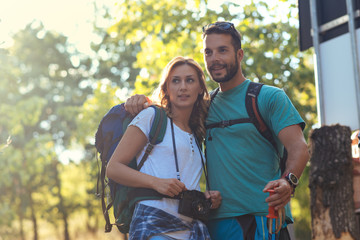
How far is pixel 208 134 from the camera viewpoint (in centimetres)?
451

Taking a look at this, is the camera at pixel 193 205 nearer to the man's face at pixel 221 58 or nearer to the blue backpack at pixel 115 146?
the blue backpack at pixel 115 146

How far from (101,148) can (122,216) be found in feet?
1.79

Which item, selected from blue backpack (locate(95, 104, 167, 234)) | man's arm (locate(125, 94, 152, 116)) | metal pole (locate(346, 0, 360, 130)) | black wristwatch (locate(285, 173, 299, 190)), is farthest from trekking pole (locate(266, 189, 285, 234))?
metal pole (locate(346, 0, 360, 130))

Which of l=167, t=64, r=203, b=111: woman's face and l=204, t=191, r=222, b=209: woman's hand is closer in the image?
l=204, t=191, r=222, b=209: woman's hand

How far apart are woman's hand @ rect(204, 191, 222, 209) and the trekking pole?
0.37 metres

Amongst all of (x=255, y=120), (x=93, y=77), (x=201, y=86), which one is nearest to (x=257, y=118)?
(x=255, y=120)

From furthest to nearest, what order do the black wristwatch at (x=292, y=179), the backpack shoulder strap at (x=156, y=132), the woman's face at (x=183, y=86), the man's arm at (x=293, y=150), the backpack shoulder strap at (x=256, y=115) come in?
the woman's face at (x=183, y=86)
the backpack shoulder strap at (x=256, y=115)
the backpack shoulder strap at (x=156, y=132)
the man's arm at (x=293, y=150)
the black wristwatch at (x=292, y=179)

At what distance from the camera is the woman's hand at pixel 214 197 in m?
4.20

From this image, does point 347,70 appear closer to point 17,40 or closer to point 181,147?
point 181,147

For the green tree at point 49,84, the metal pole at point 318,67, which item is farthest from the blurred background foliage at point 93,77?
the metal pole at point 318,67

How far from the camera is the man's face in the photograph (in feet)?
14.8

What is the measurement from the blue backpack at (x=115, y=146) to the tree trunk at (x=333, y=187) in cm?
260

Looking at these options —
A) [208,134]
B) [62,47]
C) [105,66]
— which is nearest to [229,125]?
[208,134]

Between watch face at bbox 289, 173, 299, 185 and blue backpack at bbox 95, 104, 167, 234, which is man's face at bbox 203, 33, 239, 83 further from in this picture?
watch face at bbox 289, 173, 299, 185
